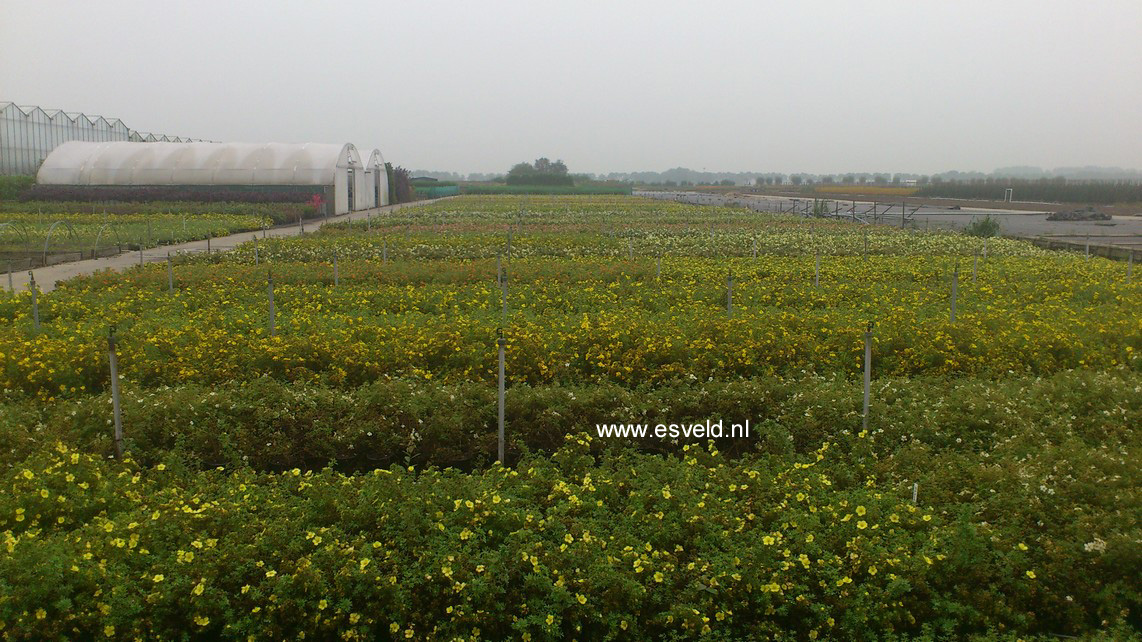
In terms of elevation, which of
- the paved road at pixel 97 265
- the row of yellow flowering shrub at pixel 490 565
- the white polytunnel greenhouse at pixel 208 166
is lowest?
the row of yellow flowering shrub at pixel 490 565

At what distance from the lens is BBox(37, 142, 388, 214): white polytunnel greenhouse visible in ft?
163

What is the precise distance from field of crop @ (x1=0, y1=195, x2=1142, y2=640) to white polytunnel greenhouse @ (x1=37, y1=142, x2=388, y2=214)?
37.3 metres

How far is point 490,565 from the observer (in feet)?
16.6

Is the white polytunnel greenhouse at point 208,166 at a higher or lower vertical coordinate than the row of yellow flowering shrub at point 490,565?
higher

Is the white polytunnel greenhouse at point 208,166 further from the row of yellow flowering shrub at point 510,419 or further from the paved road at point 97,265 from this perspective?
the row of yellow flowering shrub at point 510,419

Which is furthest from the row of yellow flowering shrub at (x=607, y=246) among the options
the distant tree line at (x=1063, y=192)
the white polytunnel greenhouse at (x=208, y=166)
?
the distant tree line at (x=1063, y=192)

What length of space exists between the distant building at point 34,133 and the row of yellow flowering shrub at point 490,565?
172ft

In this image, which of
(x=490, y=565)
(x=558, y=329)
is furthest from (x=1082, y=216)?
(x=490, y=565)

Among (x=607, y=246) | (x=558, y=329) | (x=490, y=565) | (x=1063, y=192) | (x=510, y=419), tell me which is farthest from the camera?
(x=1063, y=192)

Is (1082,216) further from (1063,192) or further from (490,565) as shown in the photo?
(490,565)

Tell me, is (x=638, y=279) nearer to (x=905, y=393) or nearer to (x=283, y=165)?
(x=905, y=393)

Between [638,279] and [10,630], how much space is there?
14.1 m

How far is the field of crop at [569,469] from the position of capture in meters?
4.89

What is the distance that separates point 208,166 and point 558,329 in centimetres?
4606
